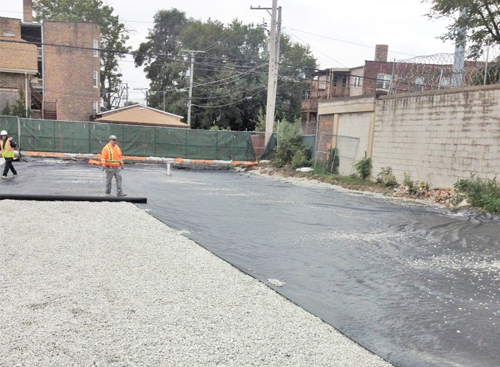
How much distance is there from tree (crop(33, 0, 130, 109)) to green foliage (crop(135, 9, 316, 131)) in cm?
395

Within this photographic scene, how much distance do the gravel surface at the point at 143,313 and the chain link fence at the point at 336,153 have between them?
15711 mm

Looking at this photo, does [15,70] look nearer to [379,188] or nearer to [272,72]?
[272,72]

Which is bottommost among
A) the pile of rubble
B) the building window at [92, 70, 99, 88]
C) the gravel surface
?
the gravel surface

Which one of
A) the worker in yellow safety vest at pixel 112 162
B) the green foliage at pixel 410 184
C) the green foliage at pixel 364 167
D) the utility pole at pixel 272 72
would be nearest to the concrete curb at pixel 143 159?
the utility pole at pixel 272 72

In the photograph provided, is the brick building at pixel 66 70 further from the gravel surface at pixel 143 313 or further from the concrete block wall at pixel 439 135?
the gravel surface at pixel 143 313

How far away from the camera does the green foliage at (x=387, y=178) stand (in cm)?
1836

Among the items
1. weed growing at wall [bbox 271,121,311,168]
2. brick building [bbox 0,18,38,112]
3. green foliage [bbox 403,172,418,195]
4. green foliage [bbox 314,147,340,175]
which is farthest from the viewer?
brick building [bbox 0,18,38,112]

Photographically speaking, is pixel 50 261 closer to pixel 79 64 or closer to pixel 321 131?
pixel 321 131

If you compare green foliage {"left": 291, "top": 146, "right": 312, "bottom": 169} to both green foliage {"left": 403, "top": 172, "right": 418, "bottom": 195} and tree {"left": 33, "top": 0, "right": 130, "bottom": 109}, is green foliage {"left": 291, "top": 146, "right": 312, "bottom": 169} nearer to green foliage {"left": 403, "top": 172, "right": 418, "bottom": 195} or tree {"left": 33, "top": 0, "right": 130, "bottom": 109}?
green foliage {"left": 403, "top": 172, "right": 418, "bottom": 195}

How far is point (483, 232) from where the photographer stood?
9508 mm

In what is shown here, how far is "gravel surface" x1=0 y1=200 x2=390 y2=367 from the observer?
12.1 feet

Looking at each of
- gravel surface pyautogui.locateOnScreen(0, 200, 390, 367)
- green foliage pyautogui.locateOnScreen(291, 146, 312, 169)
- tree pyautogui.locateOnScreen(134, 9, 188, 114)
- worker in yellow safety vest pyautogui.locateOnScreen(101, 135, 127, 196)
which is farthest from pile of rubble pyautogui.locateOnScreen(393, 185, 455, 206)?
tree pyautogui.locateOnScreen(134, 9, 188, 114)

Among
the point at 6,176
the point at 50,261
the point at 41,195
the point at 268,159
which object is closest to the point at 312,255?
the point at 50,261

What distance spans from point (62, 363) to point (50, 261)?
3.02 m
